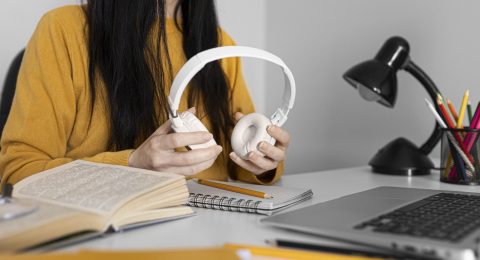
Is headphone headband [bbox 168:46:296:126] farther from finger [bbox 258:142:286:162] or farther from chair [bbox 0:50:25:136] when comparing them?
chair [bbox 0:50:25:136]

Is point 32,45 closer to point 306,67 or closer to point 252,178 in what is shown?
point 252,178

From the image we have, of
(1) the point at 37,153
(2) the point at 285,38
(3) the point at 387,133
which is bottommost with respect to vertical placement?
(3) the point at 387,133

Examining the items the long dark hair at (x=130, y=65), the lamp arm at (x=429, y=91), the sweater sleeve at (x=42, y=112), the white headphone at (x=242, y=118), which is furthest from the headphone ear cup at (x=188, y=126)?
the lamp arm at (x=429, y=91)

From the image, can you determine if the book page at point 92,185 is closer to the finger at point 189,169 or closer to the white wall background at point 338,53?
the finger at point 189,169

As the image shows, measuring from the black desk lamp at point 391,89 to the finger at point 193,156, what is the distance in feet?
1.66

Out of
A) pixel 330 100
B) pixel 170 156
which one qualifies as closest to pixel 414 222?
pixel 170 156

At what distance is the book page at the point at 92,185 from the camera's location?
582mm

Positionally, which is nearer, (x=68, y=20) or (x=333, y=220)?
(x=333, y=220)

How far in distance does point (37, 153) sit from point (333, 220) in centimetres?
52

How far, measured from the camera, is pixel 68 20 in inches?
39.4

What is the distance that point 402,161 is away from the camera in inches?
44.8

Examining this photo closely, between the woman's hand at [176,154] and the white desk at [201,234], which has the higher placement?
the woman's hand at [176,154]

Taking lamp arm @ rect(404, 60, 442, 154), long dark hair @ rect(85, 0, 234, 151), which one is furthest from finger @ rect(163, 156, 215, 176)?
lamp arm @ rect(404, 60, 442, 154)

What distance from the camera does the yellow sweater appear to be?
2.86 feet
